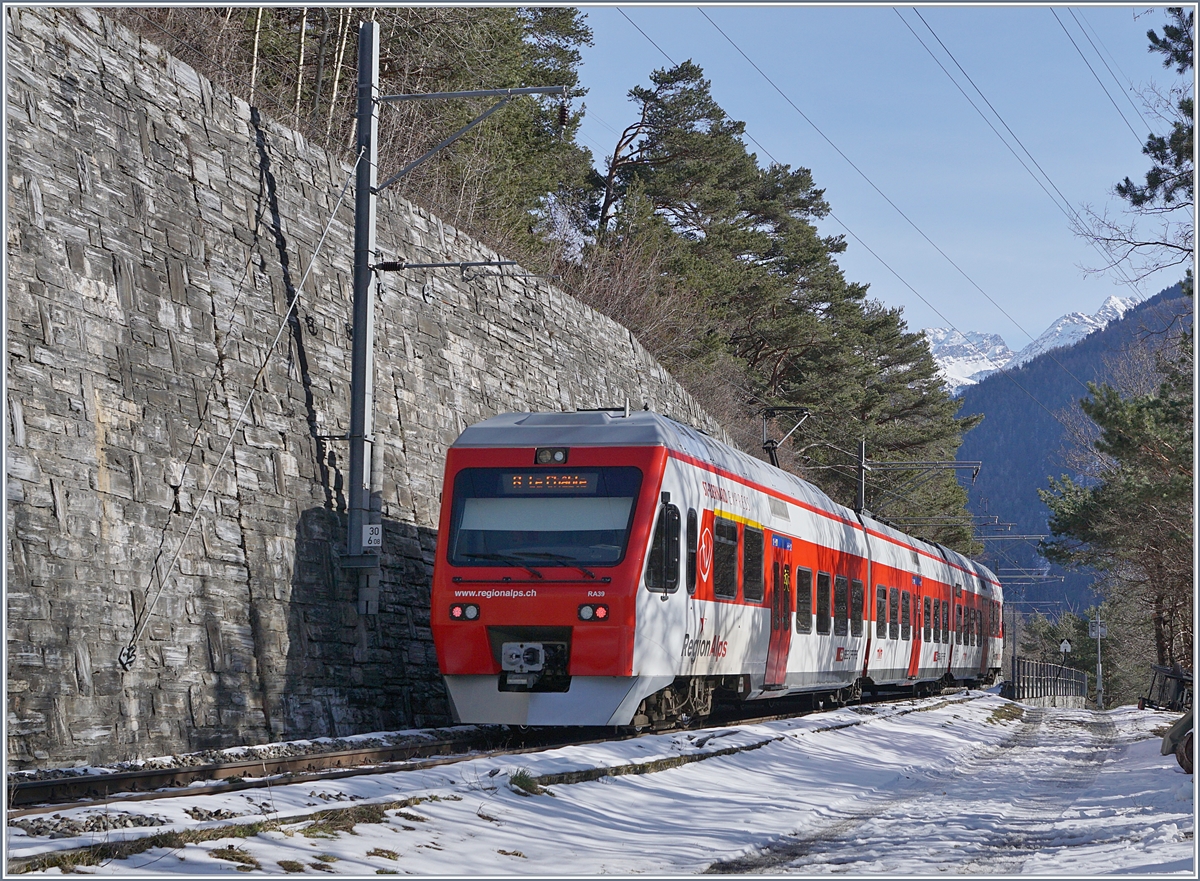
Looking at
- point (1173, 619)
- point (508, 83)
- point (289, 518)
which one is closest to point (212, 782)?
point (289, 518)

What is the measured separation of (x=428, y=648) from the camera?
1719 cm

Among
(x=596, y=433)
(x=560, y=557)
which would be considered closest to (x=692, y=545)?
(x=596, y=433)

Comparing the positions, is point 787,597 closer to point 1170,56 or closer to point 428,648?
point 428,648

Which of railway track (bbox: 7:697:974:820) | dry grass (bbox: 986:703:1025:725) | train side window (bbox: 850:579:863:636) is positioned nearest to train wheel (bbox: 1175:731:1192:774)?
railway track (bbox: 7:697:974:820)

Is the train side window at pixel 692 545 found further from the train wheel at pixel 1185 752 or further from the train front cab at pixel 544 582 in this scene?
the train wheel at pixel 1185 752

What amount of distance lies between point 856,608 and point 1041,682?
65.0ft

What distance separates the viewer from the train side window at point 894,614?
984 inches

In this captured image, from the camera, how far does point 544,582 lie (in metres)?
13.1

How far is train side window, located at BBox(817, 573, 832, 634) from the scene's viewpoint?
65.1ft

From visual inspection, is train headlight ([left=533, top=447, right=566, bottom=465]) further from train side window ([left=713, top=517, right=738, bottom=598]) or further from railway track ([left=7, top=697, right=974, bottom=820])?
railway track ([left=7, top=697, right=974, bottom=820])

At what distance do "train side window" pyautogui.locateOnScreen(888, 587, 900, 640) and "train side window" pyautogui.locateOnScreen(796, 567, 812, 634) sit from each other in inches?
243

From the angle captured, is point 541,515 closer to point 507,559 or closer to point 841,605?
point 507,559

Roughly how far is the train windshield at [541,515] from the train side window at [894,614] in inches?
505

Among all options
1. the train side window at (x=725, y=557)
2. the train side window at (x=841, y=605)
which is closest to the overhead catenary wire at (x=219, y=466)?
the train side window at (x=725, y=557)
